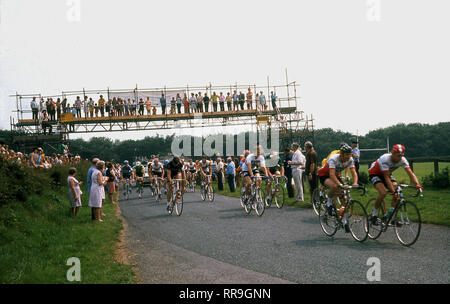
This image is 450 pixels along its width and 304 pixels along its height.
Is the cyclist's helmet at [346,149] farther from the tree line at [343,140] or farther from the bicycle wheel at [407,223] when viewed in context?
the tree line at [343,140]

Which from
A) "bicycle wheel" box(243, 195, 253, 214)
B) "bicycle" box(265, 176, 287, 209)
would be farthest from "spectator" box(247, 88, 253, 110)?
"bicycle wheel" box(243, 195, 253, 214)

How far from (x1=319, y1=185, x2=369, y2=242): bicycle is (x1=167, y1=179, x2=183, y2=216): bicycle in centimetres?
591

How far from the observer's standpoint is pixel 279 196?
1393cm

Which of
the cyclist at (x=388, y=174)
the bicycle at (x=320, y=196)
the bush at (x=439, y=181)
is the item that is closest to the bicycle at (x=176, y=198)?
the bicycle at (x=320, y=196)

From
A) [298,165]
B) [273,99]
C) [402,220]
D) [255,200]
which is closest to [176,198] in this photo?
[255,200]

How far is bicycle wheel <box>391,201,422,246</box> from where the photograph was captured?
7.26 metres

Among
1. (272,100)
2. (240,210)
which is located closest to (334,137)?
(272,100)

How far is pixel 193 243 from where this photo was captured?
8.82m

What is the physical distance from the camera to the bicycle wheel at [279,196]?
1380cm

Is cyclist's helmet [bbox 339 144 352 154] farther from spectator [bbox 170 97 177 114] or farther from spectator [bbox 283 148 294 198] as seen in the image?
spectator [bbox 170 97 177 114]

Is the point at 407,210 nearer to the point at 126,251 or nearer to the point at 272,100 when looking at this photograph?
the point at 126,251

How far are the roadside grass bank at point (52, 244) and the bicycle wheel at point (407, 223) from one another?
16.6 ft

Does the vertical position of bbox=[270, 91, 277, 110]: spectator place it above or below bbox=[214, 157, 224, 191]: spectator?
above

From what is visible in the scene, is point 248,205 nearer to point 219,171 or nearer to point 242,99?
point 219,171
